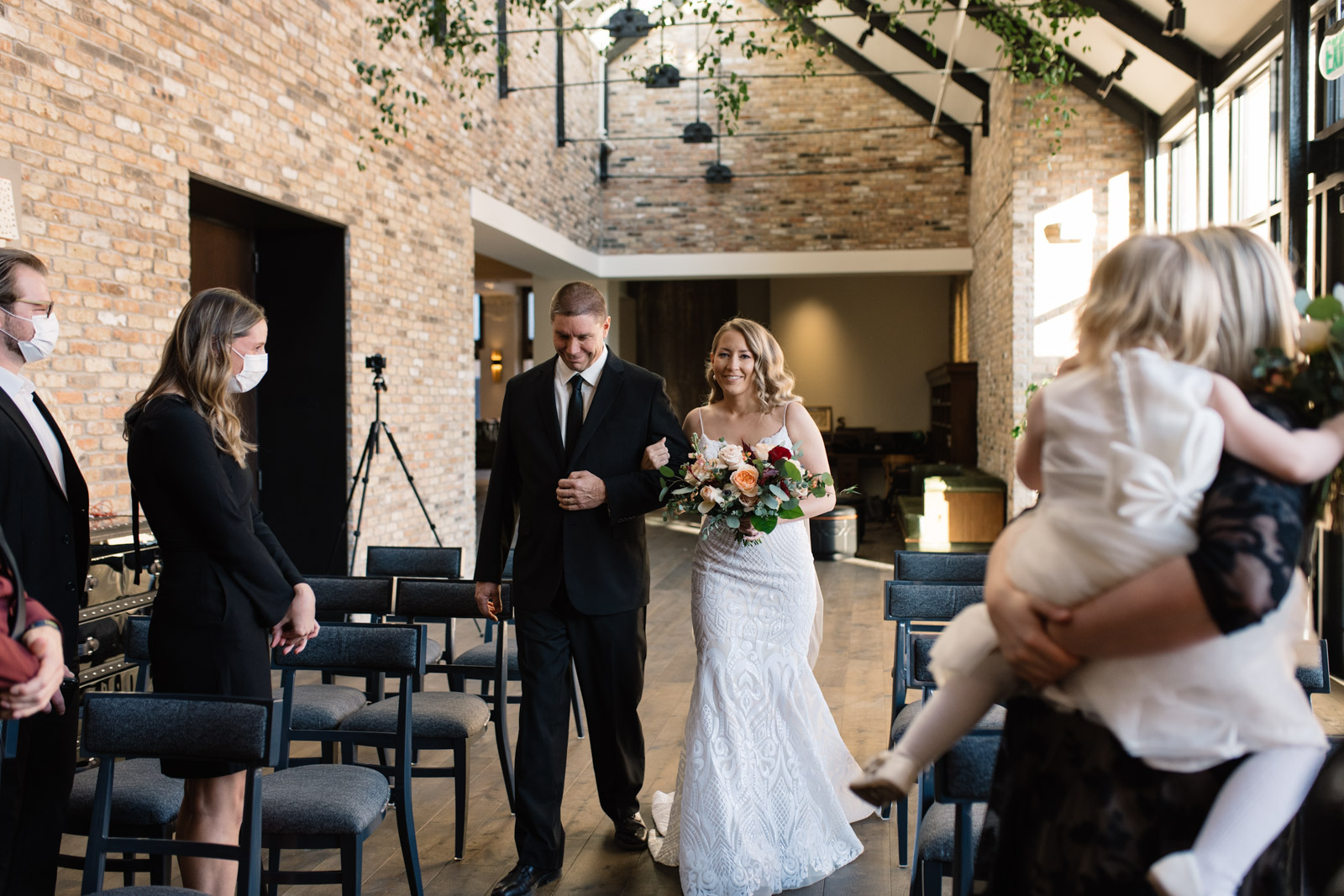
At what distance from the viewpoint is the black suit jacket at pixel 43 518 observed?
91.7 inches

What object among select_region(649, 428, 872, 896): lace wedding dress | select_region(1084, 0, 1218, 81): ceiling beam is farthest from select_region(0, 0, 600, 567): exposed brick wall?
select_region(1084, 0, 1218, 81): ceiling beam

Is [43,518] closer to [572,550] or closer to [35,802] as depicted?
[35,802]

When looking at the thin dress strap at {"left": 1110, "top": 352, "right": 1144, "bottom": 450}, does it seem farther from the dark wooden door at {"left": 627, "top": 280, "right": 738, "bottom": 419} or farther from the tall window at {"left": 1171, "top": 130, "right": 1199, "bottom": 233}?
the dark wooden door at {"left": 627, "top": 280, "right": 738, "bottom": 419}

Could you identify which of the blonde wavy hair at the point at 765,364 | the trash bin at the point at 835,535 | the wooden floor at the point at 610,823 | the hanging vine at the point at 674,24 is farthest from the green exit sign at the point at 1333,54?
the trash bin at the point at 835,535

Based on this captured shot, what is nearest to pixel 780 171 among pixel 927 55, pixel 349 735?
pixel 927 55

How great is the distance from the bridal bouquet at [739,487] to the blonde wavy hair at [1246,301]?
1.82 meters

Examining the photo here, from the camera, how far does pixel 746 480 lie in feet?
10.1

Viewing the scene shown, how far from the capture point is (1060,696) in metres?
1.40

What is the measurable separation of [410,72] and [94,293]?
386cm

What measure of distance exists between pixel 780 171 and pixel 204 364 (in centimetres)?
1209

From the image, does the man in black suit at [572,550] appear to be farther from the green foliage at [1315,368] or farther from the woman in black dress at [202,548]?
the green foliage at [1315,368]

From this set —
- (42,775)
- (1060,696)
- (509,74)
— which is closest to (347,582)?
(42,775)

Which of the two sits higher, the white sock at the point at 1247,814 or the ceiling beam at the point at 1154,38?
the ceiling beam at the point at 1154,38

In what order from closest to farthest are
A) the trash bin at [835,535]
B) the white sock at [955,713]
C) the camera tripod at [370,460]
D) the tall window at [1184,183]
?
the white sock at [955,713] < the camera tripod at [370,460] < the tall window at [1184,183] < the trash bin at [835,535]
